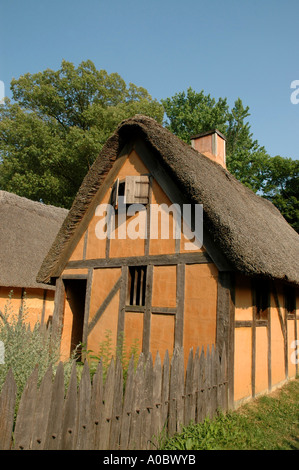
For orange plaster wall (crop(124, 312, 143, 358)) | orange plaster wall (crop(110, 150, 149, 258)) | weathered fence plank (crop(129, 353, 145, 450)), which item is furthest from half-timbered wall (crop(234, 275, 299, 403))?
weathered fence plank (crop(129, 353, 145, 450))

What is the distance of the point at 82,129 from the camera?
21.0 m

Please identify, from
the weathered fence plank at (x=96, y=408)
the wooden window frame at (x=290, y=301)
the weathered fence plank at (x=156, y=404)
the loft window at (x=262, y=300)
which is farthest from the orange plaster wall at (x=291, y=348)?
the weathered fence plank at (x=96, y=408)

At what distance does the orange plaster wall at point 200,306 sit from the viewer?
5.77m

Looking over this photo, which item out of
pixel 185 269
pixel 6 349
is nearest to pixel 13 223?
pixel 185 269

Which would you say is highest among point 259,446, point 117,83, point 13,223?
point 117,83

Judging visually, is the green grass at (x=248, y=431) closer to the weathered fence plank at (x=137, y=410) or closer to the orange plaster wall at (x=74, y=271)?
the weathered fence plank at (x=137, y=410)

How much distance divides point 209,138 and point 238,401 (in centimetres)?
795

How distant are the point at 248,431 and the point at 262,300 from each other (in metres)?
2.99

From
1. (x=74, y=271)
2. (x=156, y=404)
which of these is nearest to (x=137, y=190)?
(x=74, y=271)

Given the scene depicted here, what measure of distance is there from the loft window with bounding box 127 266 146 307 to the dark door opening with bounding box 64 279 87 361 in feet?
6.86

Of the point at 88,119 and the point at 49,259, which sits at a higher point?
the point at 88,119

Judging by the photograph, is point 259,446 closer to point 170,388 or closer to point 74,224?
point 170,388

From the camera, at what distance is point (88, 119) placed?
20.2 meters

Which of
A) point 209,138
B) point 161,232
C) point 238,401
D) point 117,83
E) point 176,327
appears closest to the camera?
point 238,401
